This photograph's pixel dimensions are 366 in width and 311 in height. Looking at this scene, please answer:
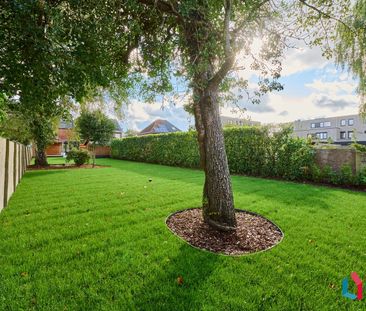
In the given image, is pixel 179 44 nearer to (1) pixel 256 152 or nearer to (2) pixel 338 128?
(1) pixel 256 152

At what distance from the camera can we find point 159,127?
45.2 meters

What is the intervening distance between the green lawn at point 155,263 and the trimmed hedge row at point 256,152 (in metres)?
3.19

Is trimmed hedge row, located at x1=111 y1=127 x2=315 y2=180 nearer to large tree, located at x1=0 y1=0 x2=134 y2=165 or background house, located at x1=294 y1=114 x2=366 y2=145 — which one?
large tree, located at x1=0 y1=0 x2=134 y2=165

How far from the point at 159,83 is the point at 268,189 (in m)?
5.30

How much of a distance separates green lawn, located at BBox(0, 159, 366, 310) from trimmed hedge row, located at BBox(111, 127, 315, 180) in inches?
125

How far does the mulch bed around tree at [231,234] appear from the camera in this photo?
136 inches

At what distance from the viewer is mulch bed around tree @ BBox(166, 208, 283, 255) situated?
136 inches

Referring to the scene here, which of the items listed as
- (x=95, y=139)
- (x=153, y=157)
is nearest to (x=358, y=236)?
(x=153, y=157)

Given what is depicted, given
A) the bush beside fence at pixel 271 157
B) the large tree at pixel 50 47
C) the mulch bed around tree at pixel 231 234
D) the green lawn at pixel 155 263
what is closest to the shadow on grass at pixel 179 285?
the green lawn at pixel 155 263

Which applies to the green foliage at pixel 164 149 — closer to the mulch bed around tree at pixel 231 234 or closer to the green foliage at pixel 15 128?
the green foliage at pixel 15 128

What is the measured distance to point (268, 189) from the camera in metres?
7.75

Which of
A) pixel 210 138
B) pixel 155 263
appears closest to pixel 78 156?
pixel 210 138

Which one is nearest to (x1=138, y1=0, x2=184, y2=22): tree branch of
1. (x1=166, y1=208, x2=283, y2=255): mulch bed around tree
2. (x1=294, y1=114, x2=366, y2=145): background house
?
(x1=166, y1=208, x2=283, y2=255): mulch bed around tree

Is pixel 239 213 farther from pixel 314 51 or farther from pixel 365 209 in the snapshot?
pixel 314 51
